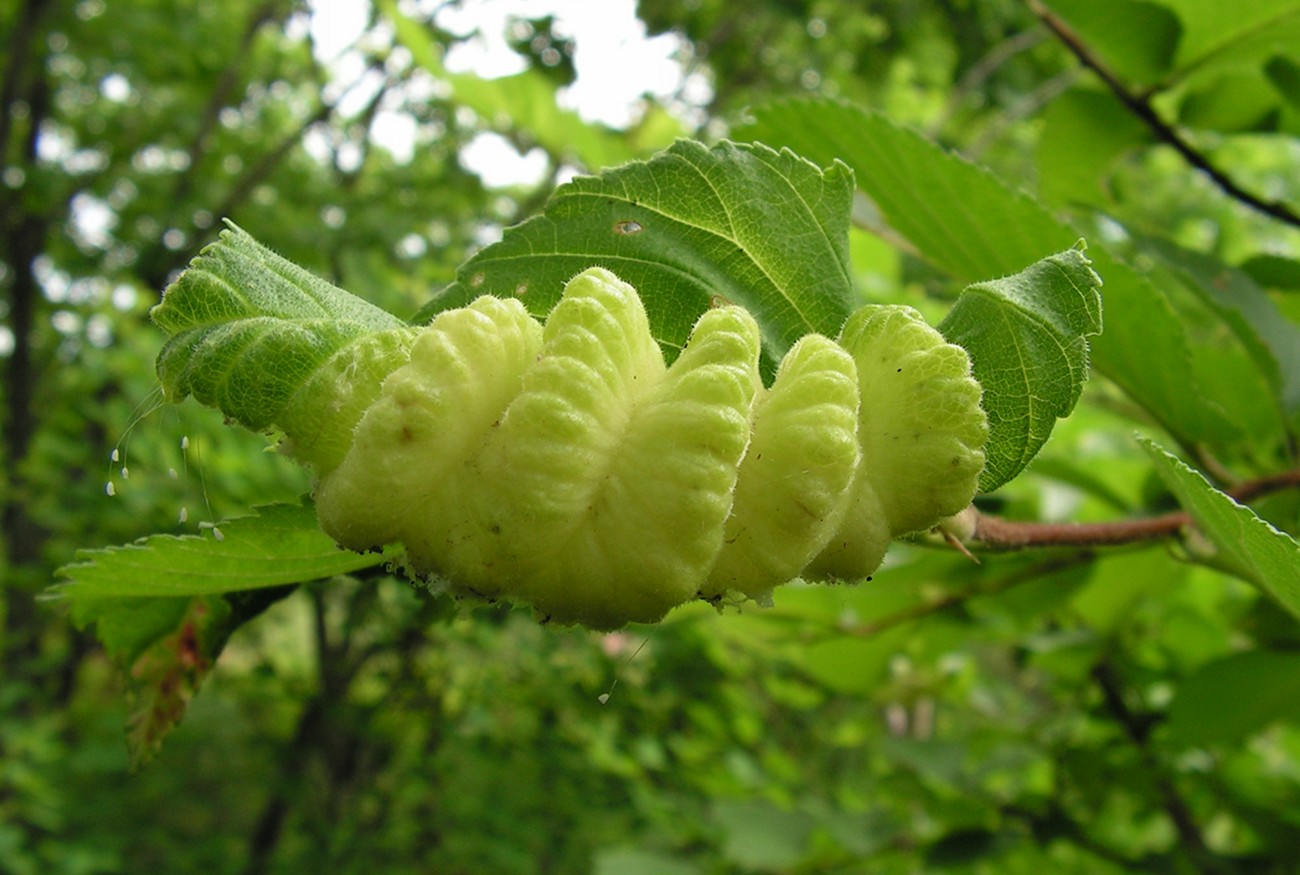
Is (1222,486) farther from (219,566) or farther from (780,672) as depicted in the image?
(780,672)

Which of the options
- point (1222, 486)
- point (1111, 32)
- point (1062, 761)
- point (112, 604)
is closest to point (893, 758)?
point (1062, 761)

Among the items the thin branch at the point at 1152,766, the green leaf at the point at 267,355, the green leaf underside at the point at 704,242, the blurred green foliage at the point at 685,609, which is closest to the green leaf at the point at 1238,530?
the blurred green foliage at the point at 685,609

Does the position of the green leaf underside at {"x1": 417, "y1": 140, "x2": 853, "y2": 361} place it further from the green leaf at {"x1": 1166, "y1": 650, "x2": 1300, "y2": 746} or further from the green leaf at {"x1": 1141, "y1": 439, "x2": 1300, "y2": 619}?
the green leaf at {"x1": 1166, "y1": 650, "x2": 1300, "y2": 746}

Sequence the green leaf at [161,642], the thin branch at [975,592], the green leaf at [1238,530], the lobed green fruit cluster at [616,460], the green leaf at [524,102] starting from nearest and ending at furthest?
the lobed green fruit cluster at [616,460] < the green leaf at [1238,530] < the green leaf at [161,642] < the thin branch at [975,592] < the green leaf at [524,102]

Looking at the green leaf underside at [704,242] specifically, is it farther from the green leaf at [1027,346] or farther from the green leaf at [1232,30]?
the green leaf at [1232,30]

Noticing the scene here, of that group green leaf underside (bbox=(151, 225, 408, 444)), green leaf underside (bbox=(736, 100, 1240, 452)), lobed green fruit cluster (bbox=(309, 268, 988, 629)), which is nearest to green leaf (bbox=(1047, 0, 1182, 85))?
green leaf underside (bbox=(736, 100, 1240, 452))

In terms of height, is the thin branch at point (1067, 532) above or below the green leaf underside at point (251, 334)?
below
